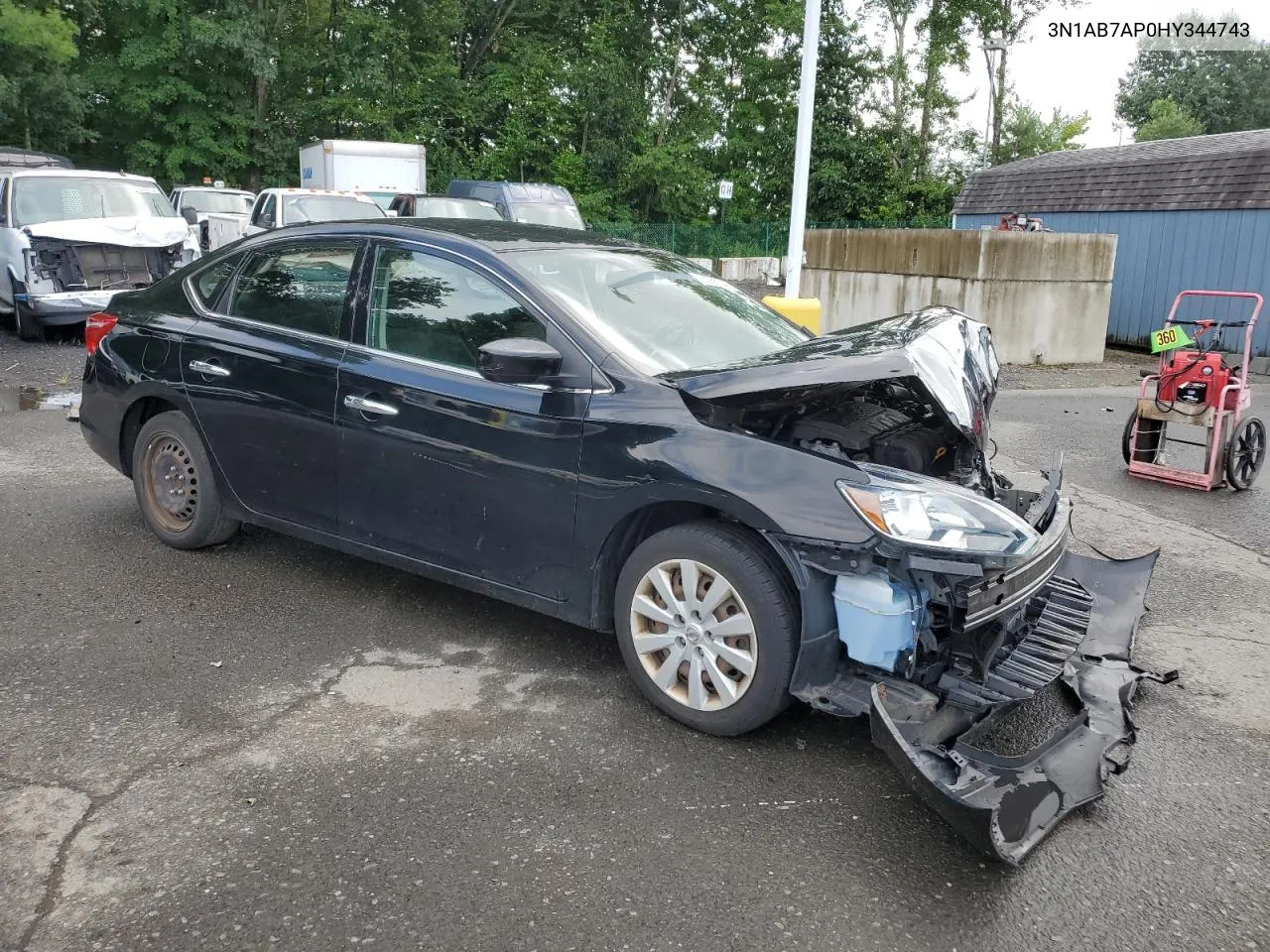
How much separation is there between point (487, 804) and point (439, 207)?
14.8 m

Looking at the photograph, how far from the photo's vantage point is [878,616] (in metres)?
3.24

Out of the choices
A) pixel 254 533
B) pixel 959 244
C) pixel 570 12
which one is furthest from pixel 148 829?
pixel 570 12

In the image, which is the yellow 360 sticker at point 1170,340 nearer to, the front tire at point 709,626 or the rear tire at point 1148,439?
the rear tire at point 1148,439

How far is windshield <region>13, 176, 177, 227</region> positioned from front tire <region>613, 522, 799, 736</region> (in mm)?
12035

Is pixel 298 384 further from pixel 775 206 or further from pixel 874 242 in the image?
pixel 775 206

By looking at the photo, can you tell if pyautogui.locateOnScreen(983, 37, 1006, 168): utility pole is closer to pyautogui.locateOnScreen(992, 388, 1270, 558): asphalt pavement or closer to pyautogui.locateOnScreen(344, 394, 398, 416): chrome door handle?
pyautogui.locateOnScreen(992, 388, 1270, 558): asphalt pavement

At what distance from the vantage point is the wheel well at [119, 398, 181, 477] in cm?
532

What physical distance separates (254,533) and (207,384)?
106 cm

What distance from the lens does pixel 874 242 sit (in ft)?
50.1

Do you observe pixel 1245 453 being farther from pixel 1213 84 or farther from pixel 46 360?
pixel 1213 84

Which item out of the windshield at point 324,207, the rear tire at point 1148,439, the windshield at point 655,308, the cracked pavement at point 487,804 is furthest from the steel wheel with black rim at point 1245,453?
the windshield at point 324,207

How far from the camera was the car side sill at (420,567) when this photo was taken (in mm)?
4020

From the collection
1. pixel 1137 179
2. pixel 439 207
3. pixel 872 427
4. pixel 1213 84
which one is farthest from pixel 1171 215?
pixel 1213 84

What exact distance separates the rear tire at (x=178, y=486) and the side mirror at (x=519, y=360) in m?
1.99
